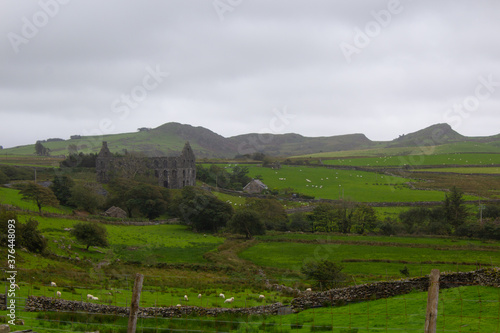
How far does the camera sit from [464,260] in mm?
37656

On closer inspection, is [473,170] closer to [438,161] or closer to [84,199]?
[438,161]

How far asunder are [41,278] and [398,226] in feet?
152

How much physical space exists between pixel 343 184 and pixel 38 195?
227 feet

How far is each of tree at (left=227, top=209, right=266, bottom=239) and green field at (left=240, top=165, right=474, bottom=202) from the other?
102ft

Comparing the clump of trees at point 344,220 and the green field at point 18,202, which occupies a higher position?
the green field at point 18,202

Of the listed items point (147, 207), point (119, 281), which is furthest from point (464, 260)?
point (147, 207)

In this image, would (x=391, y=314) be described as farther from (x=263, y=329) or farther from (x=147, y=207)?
(x=147, y=207)

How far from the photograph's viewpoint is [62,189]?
6831 cm

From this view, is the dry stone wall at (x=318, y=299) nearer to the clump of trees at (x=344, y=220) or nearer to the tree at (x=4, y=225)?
the tree at (x=4, y=225)

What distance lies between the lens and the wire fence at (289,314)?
15.3 meters

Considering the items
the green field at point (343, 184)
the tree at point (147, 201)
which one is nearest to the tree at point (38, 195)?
the tree at point (147, 201)

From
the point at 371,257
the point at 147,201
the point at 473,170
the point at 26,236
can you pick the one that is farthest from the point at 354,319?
the point at 473,170

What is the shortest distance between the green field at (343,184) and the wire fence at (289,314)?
208 ft

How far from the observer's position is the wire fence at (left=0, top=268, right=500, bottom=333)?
50.1 feet
